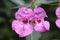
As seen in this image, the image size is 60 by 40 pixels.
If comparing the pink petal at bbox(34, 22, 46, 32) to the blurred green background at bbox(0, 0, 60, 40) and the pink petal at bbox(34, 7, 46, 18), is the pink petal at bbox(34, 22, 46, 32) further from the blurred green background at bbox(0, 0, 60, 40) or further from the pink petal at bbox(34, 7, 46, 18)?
the blurred green background at bbox(0, 0, 60, 40)

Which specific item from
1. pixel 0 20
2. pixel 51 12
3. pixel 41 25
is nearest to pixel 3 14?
pixel 0 20

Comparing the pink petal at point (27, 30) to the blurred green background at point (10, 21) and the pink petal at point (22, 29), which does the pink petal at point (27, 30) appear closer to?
the pink petal at point (22, 29)

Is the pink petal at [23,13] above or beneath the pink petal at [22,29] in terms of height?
above

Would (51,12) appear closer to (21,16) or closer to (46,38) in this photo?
(46,38)

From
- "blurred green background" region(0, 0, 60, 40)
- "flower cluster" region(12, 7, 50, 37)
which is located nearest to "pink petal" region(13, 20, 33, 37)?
"flower cluster" region(12, 7, 50, 37)

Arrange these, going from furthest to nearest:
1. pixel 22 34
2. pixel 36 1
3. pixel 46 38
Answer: pixel 46 38, pixel 36 1, pixel 22 34

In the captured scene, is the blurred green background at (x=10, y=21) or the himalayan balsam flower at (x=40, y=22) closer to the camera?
the himalayan balsam flower at (x=40, y=22)

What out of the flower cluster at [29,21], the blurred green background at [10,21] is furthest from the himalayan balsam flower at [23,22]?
the blurred green background at [10,21]

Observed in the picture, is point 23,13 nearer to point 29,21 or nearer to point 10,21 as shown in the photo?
point 29,21
